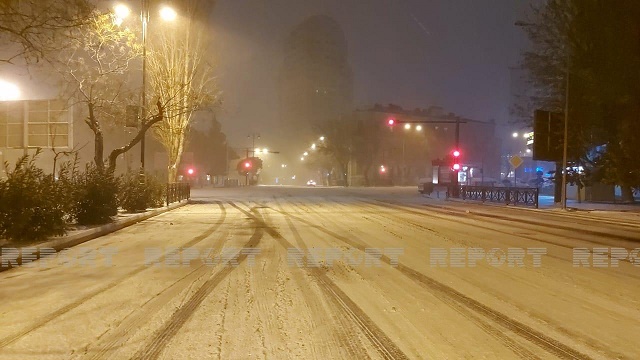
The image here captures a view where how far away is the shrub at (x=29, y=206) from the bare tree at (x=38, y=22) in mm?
2647

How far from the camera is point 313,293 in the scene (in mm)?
8320

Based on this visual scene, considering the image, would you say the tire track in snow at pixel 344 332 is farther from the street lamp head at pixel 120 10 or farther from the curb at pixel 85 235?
the street lamp head at pixel 120 10

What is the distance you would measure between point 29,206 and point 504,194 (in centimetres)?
3103

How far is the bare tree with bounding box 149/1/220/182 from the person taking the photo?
105ft

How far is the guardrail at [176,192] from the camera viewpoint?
104ft

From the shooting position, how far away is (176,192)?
34.0 metres

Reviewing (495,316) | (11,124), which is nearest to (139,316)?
(495,316)

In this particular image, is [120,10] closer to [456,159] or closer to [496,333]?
[496,333]

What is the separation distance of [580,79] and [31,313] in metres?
30.8

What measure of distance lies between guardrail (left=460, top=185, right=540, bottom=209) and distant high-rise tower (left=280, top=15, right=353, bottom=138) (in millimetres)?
107573

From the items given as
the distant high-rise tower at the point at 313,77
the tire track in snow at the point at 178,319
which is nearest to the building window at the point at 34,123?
the tire track in snow at the point at 178,319

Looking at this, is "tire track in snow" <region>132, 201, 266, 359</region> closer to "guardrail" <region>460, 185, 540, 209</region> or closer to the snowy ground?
the snowy ground

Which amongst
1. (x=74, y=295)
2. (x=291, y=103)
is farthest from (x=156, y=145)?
(x=291, y=103)

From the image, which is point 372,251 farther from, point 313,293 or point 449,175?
point 449,175
